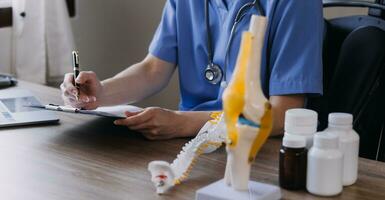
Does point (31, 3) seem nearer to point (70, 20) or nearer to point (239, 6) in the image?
point (70, 20)

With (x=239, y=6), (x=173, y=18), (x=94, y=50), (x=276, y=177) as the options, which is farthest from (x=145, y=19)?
(x=276, y=177)

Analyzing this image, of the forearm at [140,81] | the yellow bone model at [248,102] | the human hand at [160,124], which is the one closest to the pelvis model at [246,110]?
the yellow bone model at [248,102]

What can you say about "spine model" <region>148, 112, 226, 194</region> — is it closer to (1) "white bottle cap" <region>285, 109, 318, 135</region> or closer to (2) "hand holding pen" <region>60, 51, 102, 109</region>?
(1) "white bottle cap" <region>285, 109, 318, 135</region>

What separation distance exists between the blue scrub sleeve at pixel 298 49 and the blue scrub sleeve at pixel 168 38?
1.25ft

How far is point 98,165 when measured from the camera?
1267 mm

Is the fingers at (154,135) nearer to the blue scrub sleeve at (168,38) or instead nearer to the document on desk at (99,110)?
the document on desk at (99,110)

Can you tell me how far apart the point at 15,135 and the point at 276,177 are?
618mm

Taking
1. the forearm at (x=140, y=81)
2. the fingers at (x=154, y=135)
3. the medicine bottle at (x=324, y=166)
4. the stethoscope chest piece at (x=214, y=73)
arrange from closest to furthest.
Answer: the medicine bottle at (x=324, y=166), the fingers at (x=154, y=135), the stethoscope chest piece at (x=214, y=73), the forearm at (x=140, y=81)

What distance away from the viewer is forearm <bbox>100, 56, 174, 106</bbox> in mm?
1767

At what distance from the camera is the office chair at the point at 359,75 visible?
1509 mm

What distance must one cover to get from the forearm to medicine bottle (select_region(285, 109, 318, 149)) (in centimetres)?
75

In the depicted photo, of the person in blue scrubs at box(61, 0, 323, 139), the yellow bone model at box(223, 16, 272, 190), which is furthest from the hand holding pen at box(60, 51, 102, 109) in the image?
the yellow bone model at box(223, 16, 272, 190)

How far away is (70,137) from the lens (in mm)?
1454

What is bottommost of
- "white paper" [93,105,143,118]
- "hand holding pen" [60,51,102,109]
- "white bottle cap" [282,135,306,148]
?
"white paper" [93,105,143,118]
